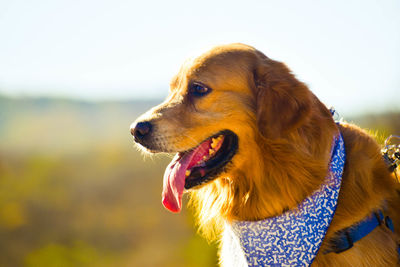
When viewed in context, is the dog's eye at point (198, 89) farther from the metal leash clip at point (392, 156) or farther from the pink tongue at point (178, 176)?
the metal leash clip at point (392, 156)

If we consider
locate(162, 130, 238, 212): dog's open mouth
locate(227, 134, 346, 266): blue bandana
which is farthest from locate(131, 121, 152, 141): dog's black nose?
locate(227, 134, 346, 266): blue bandana

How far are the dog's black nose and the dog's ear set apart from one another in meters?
0.80

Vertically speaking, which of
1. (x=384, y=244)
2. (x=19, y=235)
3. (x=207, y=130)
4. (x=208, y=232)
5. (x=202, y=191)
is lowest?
(x=19, y=235)

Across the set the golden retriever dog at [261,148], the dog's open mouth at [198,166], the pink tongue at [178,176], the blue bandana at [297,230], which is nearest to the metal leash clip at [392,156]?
the golden retriever dog at [261,148]

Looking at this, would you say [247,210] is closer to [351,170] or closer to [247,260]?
[247,260]

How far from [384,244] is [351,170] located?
0.52 m

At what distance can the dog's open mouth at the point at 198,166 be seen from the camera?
2757mm

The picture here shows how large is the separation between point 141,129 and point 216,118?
1.82 feet

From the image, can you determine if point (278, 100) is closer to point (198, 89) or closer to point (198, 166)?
point (198, 89)

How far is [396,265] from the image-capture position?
2.54m

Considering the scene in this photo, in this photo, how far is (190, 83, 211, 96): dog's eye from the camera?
286 cm

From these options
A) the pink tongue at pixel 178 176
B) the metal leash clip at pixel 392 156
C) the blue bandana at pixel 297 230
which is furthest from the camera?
the metal leash clip at pixel 392 156

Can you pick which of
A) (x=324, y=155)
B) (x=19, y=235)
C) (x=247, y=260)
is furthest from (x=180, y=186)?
(x=19, y=235)

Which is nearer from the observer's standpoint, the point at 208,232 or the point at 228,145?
the point at 228,145
